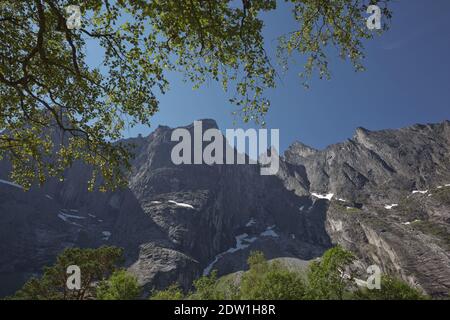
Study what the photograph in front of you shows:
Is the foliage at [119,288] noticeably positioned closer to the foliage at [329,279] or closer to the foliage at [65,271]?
the foliage at [65,271]

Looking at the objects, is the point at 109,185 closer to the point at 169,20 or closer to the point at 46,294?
the point at 169,20

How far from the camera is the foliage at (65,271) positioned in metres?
54.0

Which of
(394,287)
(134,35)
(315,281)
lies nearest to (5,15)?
(134,35)

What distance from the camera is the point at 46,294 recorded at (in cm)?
5453

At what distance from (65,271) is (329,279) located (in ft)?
136

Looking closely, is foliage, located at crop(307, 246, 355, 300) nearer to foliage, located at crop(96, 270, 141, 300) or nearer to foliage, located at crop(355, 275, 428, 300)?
foliage, located at crop(355, 275, 428, 300)

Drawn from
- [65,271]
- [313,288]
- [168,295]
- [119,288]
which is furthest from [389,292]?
[65,271]

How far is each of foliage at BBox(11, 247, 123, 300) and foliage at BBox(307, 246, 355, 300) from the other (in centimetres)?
3251

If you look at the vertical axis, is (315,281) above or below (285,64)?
below

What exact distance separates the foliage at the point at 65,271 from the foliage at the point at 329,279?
32.5 m
